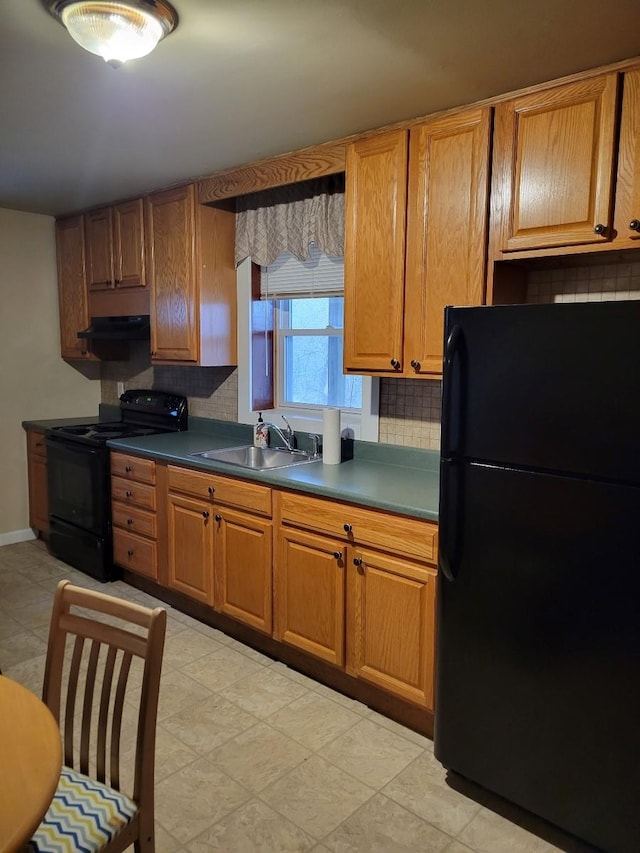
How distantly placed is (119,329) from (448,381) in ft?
9.11

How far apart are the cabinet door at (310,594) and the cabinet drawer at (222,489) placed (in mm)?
181

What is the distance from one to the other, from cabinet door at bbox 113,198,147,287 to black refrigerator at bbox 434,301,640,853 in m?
2.59

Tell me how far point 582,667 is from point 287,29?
1977mm

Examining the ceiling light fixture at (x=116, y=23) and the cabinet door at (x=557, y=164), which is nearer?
the ceiling light fixture at (x=116, y=23)

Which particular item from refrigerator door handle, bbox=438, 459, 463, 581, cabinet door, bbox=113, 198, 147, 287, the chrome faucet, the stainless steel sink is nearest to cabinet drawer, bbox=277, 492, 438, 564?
refrigerator door handle, bbox=438, 459, 463, 581

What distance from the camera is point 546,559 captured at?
1691 mm

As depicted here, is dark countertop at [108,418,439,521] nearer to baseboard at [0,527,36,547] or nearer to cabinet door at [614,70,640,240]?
cabinet door at [614,70,640,240]

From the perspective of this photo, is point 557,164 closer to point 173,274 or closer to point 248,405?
point 248,405

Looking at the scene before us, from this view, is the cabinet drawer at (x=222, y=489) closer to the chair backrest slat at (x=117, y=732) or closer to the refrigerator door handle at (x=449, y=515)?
the refrigerator door handle at (x=449, y=515)

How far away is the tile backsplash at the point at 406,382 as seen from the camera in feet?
7.40

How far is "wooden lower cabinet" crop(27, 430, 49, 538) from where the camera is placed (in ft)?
14.0

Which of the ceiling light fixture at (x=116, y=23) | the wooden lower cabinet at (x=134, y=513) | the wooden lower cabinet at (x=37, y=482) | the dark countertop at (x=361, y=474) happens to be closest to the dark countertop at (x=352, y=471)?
the dark countertop at (x=361, y=474)

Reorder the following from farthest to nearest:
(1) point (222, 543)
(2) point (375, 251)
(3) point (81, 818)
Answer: (1) point (222, 543), (2) point (375, 251), (3) point (81, 818)

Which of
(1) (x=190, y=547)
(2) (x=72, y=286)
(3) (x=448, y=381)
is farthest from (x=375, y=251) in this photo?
(2) (x=72, y=286)
